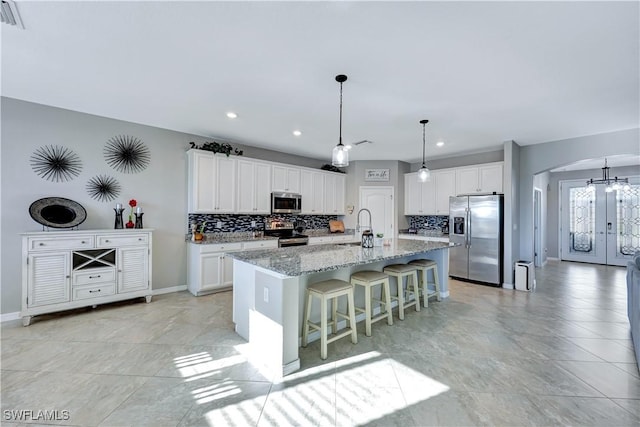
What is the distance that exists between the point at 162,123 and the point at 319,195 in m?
3.24

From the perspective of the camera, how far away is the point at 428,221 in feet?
21.3

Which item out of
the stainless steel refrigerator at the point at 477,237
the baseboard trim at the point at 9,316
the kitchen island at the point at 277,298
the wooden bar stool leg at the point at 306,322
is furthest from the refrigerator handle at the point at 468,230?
the baseboard trim at the point at 9,316

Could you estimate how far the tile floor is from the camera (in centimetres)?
175

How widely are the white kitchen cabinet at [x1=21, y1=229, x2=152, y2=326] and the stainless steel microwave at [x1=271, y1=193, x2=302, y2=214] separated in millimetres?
2159

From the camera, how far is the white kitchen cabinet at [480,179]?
517 cm

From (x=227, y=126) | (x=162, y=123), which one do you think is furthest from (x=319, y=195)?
(x=162, y=123)

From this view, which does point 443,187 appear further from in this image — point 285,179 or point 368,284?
point 368,284

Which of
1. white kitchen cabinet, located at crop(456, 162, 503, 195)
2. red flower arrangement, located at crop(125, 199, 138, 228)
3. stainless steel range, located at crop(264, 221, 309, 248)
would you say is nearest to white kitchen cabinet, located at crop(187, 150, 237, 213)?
red flower arrangement, located at crop(125, 199, 138, 228)

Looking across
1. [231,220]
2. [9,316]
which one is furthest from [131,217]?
[9,316]

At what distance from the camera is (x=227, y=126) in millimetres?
4137

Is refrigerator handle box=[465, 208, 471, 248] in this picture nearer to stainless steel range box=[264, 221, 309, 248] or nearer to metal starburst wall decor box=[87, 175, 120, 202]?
stainless steel range box=[264, 221, 309, 248]

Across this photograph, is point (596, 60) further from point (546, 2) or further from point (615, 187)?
point (615, 187)

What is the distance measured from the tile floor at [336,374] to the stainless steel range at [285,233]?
185 centimetres

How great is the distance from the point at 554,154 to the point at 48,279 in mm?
7761
